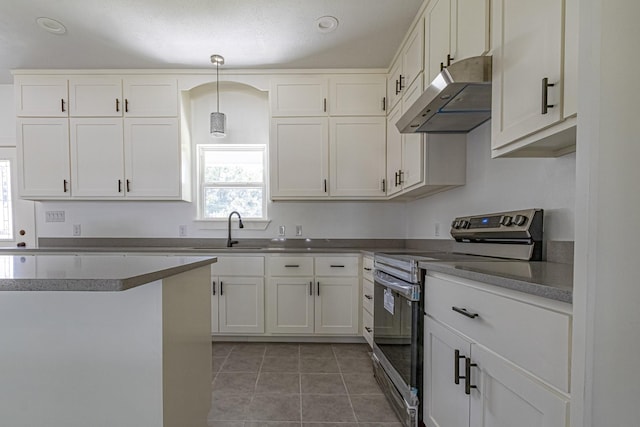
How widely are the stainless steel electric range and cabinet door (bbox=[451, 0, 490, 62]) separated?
Answer: 0.84 m

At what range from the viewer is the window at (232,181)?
3.33 metres

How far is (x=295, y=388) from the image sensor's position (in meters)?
2.00

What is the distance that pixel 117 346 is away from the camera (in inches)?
39.7

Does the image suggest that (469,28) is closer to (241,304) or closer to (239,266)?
(239,266)

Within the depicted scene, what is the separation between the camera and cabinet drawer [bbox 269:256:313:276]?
278 cm

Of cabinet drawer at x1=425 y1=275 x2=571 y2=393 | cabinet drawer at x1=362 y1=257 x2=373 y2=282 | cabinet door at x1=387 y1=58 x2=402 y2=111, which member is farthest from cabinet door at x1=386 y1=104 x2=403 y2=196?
cabinet drawer at x1=425 y1=275 x2=571 y2=393

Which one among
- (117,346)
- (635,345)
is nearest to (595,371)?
(635,345)

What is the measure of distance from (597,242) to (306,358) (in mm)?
2394

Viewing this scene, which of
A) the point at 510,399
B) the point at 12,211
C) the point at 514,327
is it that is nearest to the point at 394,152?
the point at 514,327

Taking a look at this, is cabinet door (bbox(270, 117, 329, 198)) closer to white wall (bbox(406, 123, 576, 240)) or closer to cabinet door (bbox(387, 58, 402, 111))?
cabinet door (bbox(387, 58, 402, 111))

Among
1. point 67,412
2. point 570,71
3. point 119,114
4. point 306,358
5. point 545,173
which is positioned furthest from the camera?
point 119,114

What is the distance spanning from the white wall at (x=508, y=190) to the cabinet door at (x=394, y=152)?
0.36 m

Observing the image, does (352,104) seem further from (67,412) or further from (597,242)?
(67,412)

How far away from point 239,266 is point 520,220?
2.28 meters
